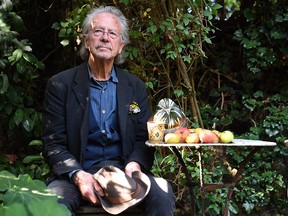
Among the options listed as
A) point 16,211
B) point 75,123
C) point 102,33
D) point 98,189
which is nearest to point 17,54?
point 102,33

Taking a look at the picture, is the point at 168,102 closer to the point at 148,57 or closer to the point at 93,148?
the point at 93,148

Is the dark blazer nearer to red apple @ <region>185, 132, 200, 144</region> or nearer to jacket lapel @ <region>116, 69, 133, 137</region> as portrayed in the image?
jacket lapel @ <region>116, 69, 133, 137</region>

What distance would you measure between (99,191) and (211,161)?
→ 1.95 meters

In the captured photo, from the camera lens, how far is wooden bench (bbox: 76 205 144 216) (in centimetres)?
225

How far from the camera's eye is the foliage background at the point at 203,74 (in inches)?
149

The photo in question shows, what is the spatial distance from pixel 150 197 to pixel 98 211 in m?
0.23

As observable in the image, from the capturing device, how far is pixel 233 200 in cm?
409

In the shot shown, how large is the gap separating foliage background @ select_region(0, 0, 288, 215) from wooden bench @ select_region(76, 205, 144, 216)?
141cm

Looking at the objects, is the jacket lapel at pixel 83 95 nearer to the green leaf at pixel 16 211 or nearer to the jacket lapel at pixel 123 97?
the jacket lapel at pixel 123 97

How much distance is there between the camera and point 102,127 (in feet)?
8.33

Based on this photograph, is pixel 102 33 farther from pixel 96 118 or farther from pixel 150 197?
pixel 150 197

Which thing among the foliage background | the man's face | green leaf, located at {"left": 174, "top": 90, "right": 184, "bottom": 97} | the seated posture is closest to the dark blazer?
the seated posture

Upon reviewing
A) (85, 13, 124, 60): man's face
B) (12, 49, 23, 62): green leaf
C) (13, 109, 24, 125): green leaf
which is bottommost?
(13, 109, 24, 125): green leaf

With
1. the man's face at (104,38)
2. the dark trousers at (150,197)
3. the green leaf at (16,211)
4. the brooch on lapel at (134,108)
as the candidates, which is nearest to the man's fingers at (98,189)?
the dark trousers at (150,197)
